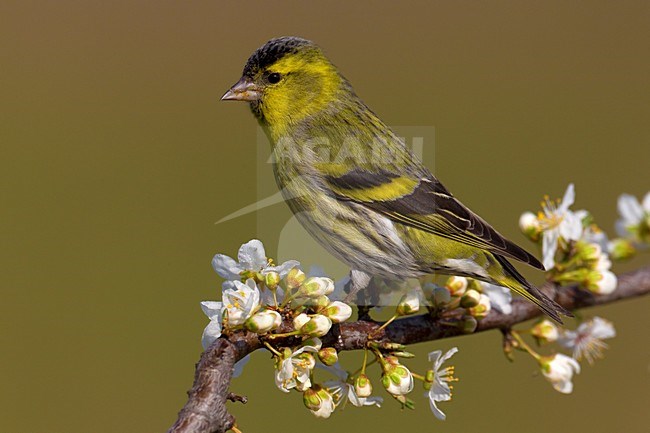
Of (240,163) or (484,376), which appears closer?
(484,376)

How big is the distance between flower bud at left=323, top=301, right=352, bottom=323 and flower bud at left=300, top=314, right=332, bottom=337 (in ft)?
0.26

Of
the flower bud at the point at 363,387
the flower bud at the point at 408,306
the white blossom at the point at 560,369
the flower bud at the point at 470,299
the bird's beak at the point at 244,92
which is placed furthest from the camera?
the bird's beak at the point at 244,92

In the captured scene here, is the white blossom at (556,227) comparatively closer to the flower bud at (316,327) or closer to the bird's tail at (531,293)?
the bird's tail at (531,293)

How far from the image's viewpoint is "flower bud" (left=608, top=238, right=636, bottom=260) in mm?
2984

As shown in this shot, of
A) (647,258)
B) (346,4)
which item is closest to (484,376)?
(647,258)

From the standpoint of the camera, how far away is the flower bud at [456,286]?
2619 millimetres

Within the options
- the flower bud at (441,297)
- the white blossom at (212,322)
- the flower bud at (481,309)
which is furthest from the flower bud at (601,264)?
the white blossom at (212,322)

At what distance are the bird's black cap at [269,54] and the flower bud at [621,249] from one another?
4.97ft

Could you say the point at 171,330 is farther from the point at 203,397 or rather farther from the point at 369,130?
the point at 203,397

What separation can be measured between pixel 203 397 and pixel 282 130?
1.71m

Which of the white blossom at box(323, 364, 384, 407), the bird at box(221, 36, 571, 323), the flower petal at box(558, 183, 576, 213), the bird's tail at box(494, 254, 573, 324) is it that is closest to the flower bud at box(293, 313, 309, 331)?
the white blossom at box(323, 364, 384, 407)

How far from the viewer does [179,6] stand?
10016 millimetres

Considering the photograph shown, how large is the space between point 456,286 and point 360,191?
0.62 metres

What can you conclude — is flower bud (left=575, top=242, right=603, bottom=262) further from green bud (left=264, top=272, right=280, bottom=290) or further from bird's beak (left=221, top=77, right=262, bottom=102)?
bird's beak (left=221, top=77, right=262, bottom=102)
